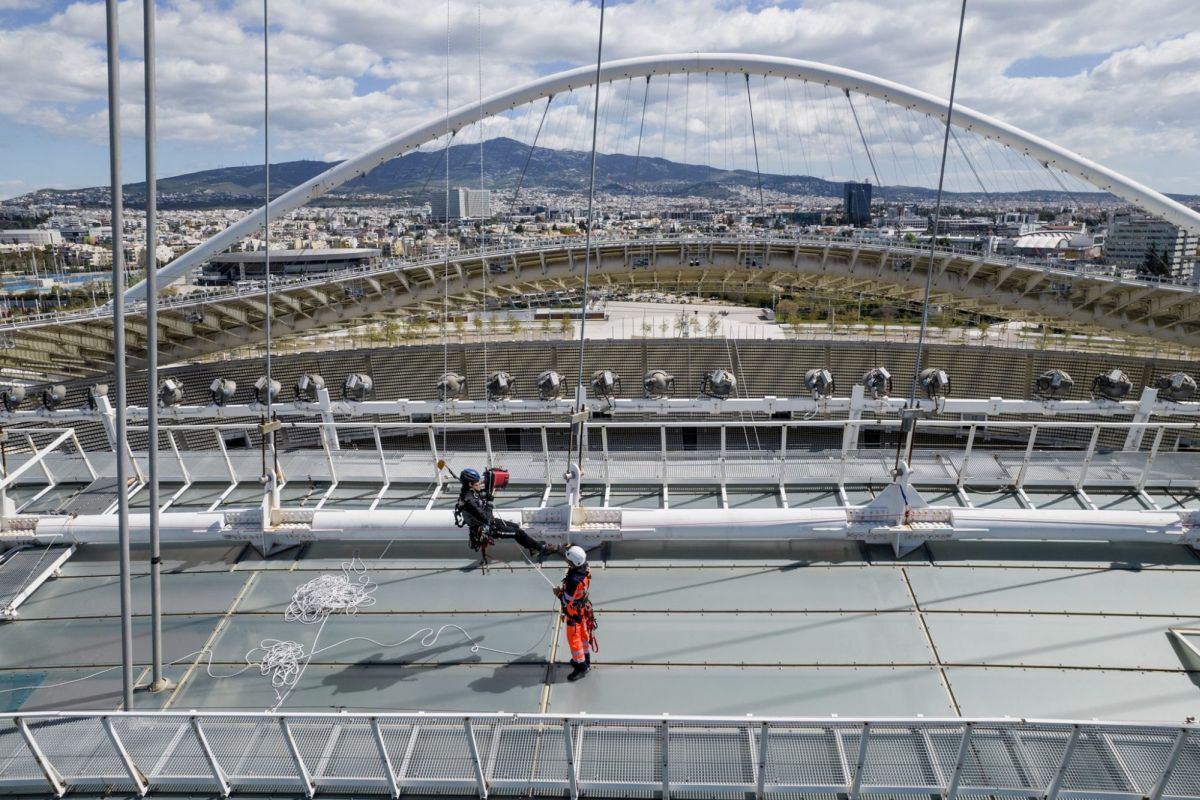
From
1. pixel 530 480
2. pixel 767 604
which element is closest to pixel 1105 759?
pixel 767 604

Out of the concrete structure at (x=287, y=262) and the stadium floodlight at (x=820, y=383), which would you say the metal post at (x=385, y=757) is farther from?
the concrete structure at (x=287, y=262)

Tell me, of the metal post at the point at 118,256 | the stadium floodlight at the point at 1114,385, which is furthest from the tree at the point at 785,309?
the metal post at the point at 118,256

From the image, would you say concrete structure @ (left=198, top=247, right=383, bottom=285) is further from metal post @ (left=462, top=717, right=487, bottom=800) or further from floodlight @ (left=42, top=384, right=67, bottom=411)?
metal post @ (left=462, top=717, right=487, bottom=800)

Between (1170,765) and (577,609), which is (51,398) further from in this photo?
(1170,765)

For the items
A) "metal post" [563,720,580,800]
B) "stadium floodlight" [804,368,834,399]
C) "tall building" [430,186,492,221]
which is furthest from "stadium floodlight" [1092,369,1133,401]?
"tall building" [430,186,492,221]

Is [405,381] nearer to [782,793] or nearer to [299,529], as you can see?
[299,529]
